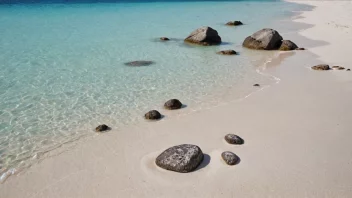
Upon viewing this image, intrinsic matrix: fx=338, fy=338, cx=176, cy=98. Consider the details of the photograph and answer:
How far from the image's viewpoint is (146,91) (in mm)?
12172

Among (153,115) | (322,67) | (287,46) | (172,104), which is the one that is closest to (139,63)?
(172,104)

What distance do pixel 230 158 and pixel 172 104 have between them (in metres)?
3.58

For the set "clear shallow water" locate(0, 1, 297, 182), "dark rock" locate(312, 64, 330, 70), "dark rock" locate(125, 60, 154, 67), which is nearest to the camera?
"clear shallow water" locate(0, 1, 297, 182)

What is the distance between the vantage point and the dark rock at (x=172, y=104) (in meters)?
10.5

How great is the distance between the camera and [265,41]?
1902 centimetres

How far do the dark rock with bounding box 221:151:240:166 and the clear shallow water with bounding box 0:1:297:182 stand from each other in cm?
314

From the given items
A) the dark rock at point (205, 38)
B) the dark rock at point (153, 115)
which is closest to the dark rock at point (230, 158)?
the dark rock at point (153, 115)

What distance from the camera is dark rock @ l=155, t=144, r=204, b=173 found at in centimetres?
705

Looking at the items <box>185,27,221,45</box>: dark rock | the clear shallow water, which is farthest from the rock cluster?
<box>185,27,221,45</box>: dark rock

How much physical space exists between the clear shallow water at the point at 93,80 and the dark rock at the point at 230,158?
3.14m

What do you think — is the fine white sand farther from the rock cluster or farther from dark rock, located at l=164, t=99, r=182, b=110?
the rock cluster

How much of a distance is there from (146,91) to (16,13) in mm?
28556

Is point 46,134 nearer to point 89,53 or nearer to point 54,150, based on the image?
point 54,150

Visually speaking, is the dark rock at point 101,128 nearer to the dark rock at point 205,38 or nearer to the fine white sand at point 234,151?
the fine white sand at point 234,151
